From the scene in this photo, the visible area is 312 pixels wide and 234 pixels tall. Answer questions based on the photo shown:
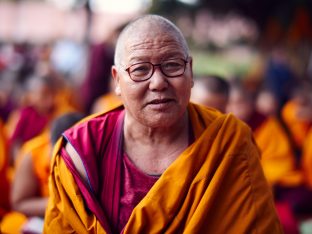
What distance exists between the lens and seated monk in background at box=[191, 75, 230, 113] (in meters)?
3.84

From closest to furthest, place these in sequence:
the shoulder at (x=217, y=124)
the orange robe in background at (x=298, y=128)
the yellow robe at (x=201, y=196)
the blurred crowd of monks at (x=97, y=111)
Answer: the yellow robe at (x=201, y=196) → the shoulder at (x=217, y=124) → the blurred crowd of monks at (x=97, y=111) → the orange robe in background at (x=298, y=128)

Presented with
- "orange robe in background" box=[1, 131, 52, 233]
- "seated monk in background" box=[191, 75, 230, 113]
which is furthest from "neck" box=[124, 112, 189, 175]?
"seated monk in background" box=[191, 75, 230, 113]

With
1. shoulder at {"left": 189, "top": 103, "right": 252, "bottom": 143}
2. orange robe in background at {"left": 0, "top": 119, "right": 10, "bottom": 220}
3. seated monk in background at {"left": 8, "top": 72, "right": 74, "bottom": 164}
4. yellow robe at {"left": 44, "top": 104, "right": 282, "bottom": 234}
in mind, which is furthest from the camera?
seated monk in background at {"left": 8, "top": 72, "right": 74, "bottom": 164}

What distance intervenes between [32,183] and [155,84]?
148cm

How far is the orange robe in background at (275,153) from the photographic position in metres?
4.93

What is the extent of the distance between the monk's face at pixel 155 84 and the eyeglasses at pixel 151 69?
1 cm

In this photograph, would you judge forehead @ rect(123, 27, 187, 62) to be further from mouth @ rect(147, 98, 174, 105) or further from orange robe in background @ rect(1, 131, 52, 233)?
orange robe in background @ rect(1, 131, 52, 233)

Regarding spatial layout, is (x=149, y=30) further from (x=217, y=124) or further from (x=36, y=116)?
(x=36, y=116)

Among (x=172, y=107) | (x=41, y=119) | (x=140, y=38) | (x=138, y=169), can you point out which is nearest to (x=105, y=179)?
(x=138, y=169)

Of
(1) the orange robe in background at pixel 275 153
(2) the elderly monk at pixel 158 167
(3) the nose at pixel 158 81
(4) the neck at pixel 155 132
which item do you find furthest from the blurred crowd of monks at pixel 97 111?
(3) the nose at pixel 158 81

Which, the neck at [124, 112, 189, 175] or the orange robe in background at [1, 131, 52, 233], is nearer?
the neck at [124, 112, 189, 175]

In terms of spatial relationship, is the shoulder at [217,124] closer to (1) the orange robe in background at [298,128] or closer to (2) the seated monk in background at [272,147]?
(2) the seated monk in background at [272,147]

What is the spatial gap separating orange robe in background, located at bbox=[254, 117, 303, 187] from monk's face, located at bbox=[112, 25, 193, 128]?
2.70 meters

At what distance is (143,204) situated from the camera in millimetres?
2227
